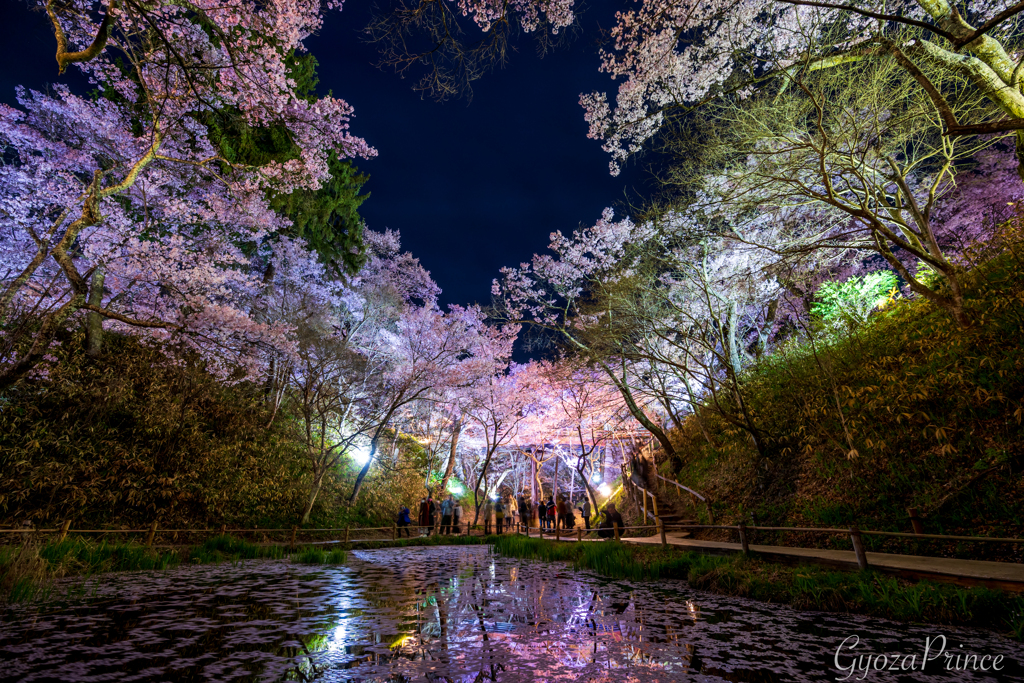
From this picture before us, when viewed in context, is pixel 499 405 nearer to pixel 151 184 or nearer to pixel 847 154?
pixel 151 184

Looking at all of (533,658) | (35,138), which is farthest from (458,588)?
(35,138)

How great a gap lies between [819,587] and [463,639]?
4.38 m

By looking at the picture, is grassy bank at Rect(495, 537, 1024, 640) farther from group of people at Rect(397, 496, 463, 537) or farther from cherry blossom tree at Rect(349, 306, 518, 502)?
cherry blossom tree at Rect(349, 306, 518, 502)

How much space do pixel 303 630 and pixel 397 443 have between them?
62.6 feet

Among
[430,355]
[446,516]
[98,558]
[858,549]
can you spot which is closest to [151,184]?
[98,558]

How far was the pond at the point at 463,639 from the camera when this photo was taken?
10.4 ft

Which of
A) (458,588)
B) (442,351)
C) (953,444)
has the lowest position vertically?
(458,588)

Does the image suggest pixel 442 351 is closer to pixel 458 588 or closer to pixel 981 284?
pixel 458 588

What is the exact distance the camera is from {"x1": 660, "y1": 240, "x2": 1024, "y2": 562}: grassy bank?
6070 millimetres

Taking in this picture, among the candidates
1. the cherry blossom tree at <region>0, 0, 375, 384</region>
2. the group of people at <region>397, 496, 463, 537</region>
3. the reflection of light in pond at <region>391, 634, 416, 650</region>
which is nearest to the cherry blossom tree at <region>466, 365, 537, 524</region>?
the group of people at <region>397, 496, 463, 537</region>

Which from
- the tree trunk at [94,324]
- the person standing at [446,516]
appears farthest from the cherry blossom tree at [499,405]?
the tree trunk at [94,324]

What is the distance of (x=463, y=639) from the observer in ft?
13.1

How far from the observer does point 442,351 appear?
60.1 feet

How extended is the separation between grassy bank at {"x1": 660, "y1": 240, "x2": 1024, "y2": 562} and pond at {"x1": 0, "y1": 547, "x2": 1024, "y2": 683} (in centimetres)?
305
